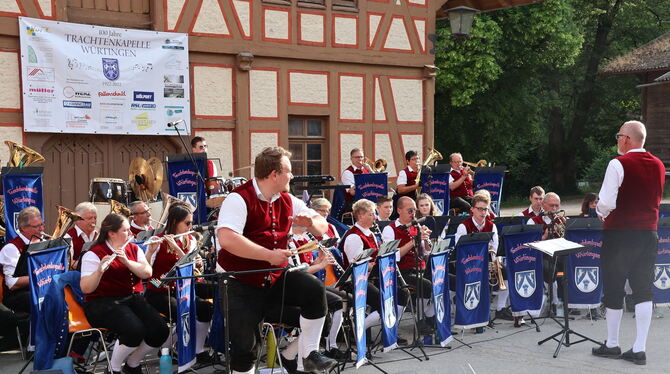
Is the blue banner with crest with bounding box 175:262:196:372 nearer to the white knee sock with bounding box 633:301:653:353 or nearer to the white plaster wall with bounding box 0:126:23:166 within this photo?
the white knee sock with bounding box 633:301:653:353

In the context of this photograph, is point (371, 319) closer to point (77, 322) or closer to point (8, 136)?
point (77, 322)

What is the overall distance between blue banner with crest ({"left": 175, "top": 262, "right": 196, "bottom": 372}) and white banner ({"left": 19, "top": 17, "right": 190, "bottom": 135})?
7.25 metres

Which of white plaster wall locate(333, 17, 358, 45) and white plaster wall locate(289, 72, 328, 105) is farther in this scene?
white plaster wall locate(333, 17, 358, 45)

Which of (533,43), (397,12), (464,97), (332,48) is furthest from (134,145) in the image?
(533,43)

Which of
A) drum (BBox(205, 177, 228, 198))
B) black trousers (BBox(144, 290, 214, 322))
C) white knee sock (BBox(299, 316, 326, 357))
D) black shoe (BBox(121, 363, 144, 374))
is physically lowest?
black shoe (BBox(121, 363, 144, 374))

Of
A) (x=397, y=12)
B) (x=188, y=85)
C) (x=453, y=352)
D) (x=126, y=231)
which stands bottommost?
(x=453, y=352)

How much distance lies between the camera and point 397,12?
18.2 metres

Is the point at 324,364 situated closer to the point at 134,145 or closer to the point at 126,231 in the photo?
the point at 126,231

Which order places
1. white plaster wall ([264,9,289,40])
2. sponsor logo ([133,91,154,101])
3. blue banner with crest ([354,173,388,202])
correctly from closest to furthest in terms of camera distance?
blue banner with crest ([354,173,388,202])
sponsor logo ([133,91,154,101])
white plaster wall ([264,9,289,40])

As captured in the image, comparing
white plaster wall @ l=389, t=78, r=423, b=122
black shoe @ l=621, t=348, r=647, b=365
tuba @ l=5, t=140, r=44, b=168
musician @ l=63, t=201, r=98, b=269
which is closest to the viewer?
black shoe @ l=621, t=348, r=647, b=365

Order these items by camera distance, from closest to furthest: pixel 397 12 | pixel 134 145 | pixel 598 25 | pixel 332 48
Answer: pixel 134 145 < pixel 332 48 < pixel 397 12 < pixel 598 25

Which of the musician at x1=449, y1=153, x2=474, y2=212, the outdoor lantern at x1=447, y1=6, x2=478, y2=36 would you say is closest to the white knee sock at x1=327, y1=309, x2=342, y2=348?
the musician at x1=449, y1=153, x2=474, y2=212

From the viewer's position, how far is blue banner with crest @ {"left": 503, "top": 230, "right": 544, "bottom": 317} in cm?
914

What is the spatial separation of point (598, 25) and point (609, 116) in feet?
14.7
